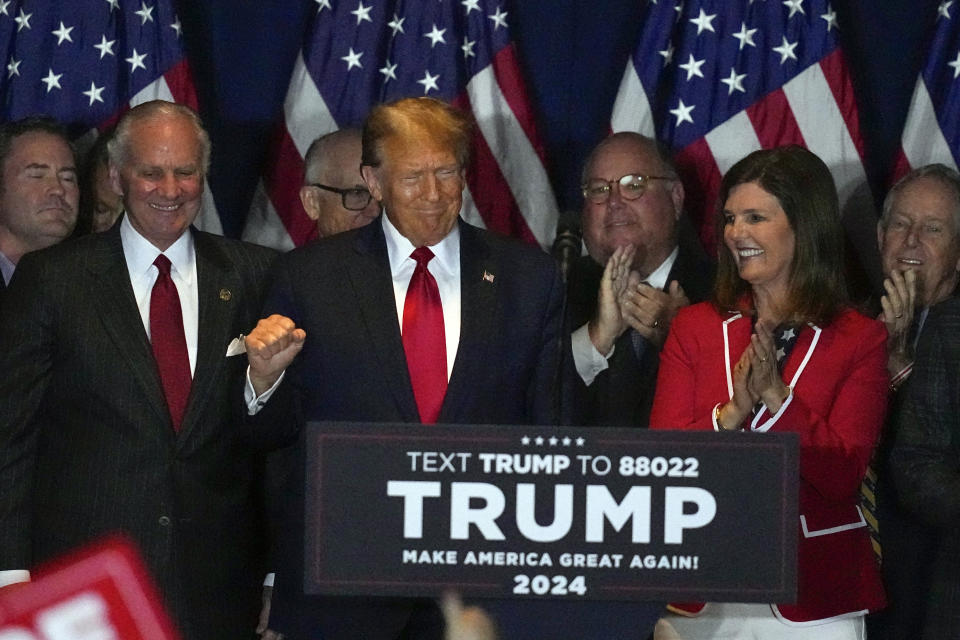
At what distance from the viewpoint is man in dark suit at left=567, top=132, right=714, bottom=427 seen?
12.5 feet

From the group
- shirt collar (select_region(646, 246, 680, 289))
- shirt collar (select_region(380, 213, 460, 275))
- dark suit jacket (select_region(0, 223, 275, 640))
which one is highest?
shirt collar (select_region(380, 213, 460, 275))

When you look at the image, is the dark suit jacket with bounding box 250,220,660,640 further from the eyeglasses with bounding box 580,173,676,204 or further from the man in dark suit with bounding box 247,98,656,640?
the eyeglasses with bounding box 580,173,676,204

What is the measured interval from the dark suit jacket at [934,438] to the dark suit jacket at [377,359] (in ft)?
2.36

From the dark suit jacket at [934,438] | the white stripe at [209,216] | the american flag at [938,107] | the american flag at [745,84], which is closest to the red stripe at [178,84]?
the white stripe at [209,216]

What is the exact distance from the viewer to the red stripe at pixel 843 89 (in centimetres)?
464

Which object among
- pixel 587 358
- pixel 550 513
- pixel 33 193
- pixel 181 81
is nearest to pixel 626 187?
pixel 587 358

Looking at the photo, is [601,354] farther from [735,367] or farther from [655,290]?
[735,367]

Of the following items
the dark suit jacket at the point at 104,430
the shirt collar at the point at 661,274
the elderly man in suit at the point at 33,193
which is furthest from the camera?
the elderly man in suit at the point at 33,193

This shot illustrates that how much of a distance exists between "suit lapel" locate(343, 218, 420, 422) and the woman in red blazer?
629 millimetres

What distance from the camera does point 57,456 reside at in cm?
315

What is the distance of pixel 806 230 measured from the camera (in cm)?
329

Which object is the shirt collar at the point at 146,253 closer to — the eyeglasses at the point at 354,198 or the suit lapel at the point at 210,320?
the suit lapel at the point at 210,320

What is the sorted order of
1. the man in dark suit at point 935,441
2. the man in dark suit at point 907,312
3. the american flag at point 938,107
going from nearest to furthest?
the man in dark suit at point 935,441
the man in dark suit at point 907,312
the american flag at point 938,107

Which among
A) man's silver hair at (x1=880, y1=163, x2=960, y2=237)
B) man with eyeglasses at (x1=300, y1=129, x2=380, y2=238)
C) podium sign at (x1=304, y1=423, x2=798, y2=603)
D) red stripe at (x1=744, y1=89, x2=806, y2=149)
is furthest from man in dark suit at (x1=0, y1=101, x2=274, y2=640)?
red stripe at (x1=744, y1=89, x2=806, y2=149)
